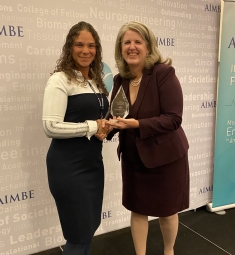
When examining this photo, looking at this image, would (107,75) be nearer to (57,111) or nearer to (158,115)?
(158,115)

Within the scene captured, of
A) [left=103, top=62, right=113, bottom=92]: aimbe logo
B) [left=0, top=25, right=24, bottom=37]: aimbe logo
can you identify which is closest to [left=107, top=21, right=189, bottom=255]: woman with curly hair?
[left=103, top=62, right=113, bottom=92]: aimbe logo

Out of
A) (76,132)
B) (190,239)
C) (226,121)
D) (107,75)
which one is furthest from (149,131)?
(226,121)

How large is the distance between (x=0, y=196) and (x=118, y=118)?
41.8 inches

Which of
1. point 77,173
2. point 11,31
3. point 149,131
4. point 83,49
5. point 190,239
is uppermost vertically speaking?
point 11,31

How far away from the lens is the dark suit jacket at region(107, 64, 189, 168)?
153cm

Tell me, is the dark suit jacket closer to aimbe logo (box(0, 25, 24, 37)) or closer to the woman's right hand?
the woman's right hand

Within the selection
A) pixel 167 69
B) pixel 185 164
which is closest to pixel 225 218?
pixel 185 164

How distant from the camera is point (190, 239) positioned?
7.64ft

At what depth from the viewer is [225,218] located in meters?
→ 2.68

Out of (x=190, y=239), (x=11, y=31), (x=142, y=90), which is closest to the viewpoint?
(x=142, y=90)

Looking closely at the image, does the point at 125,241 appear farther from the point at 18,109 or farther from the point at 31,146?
the point at 18,109

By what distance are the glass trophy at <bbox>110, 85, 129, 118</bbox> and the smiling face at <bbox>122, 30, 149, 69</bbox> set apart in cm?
20

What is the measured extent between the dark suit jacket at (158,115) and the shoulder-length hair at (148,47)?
0.05 metres

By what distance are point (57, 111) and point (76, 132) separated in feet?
0.43
